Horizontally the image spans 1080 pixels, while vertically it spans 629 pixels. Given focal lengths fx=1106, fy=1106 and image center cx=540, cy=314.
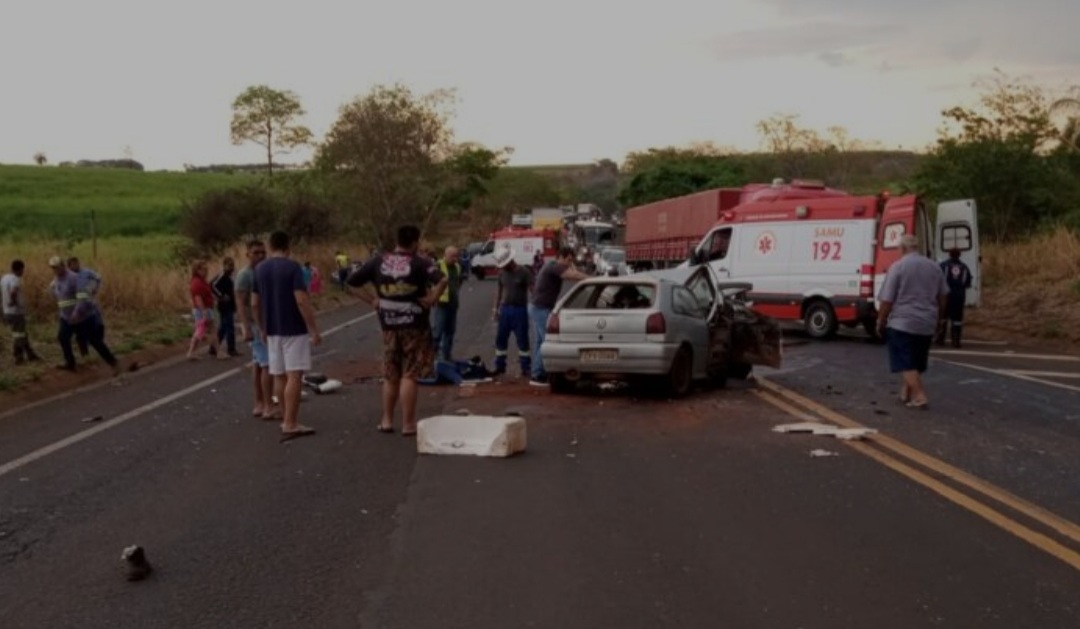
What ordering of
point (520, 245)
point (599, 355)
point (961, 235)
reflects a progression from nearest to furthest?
point (599, 355), point (961, 235), point (520, 245)

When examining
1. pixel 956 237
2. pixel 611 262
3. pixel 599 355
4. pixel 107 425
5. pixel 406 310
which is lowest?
pixel 107 425

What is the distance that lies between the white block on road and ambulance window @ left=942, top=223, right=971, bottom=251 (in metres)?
14.1

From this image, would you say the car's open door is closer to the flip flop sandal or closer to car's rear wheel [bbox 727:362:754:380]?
car's rear wheel [bbox 727:362:754:380]

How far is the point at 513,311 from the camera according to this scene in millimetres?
14742

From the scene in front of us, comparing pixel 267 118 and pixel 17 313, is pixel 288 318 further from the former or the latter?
pixel 267 118

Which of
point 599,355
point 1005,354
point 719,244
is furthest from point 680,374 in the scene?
point 719,244

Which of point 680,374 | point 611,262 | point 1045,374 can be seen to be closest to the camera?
point 680,374

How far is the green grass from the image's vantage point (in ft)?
212

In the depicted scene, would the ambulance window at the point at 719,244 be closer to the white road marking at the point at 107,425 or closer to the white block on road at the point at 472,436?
the white road marking at the point at 107,425

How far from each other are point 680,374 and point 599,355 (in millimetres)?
965

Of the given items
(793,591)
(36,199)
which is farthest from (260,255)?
(36,199)

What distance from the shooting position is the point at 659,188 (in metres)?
76.9

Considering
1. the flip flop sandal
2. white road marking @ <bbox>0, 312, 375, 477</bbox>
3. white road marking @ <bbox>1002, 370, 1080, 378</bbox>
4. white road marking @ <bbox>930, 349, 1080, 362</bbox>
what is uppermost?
the flip flop sandal

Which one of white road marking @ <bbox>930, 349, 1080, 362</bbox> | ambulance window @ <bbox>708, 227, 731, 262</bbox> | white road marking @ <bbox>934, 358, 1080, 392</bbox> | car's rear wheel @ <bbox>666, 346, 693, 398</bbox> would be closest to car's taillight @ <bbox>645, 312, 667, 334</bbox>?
car's rear wheel @ <bbox>666, 346, 693, 398</bbox>
